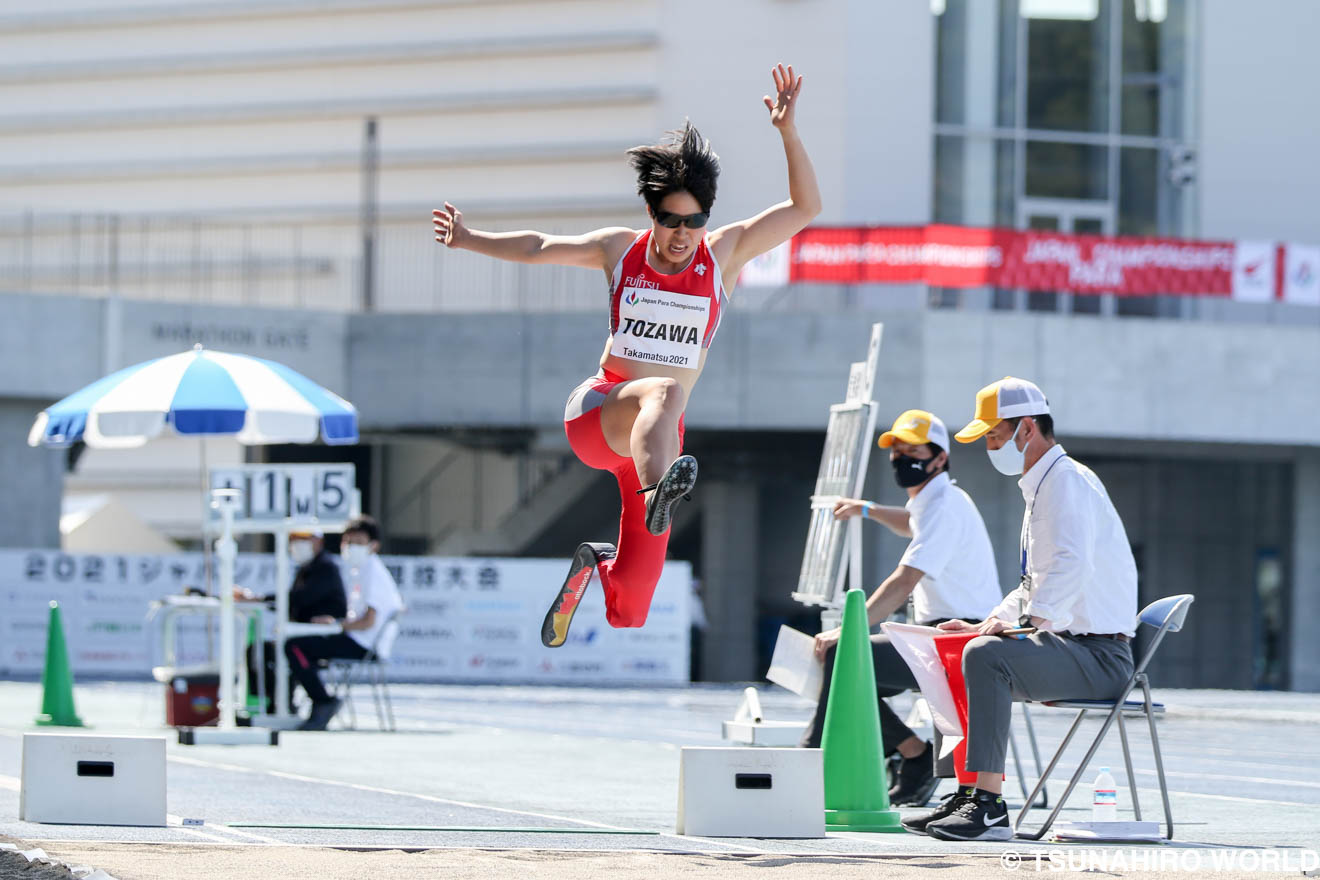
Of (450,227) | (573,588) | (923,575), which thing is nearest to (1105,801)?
(923,575)

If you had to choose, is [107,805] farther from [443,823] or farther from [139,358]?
[139,358]

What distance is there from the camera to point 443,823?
7.38m

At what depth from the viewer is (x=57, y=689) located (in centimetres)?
1355

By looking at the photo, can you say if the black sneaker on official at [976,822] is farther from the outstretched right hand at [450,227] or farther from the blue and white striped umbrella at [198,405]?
the blue and white striped umbrella at [198,405]

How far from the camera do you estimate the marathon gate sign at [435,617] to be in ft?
72.0

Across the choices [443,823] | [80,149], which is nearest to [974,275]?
[80,149]

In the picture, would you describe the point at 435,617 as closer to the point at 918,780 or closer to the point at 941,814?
the point at 918,780

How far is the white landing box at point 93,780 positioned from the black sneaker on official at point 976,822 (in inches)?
111

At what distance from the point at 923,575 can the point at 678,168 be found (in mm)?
2578

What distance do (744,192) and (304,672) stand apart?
1703cm

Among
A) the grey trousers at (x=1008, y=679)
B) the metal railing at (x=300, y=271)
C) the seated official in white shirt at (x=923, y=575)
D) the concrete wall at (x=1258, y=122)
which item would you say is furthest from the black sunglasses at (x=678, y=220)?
the concrete wall at (x=1258, y=122)

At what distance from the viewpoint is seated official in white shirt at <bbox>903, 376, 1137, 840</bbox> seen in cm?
689

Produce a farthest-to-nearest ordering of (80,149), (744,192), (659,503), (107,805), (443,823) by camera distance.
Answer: (80,149), (744,192), (443,823), (107,805), (659,503)

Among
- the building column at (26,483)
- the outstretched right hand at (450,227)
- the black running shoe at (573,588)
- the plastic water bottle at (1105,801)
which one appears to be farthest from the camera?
the building column at (26,483)
